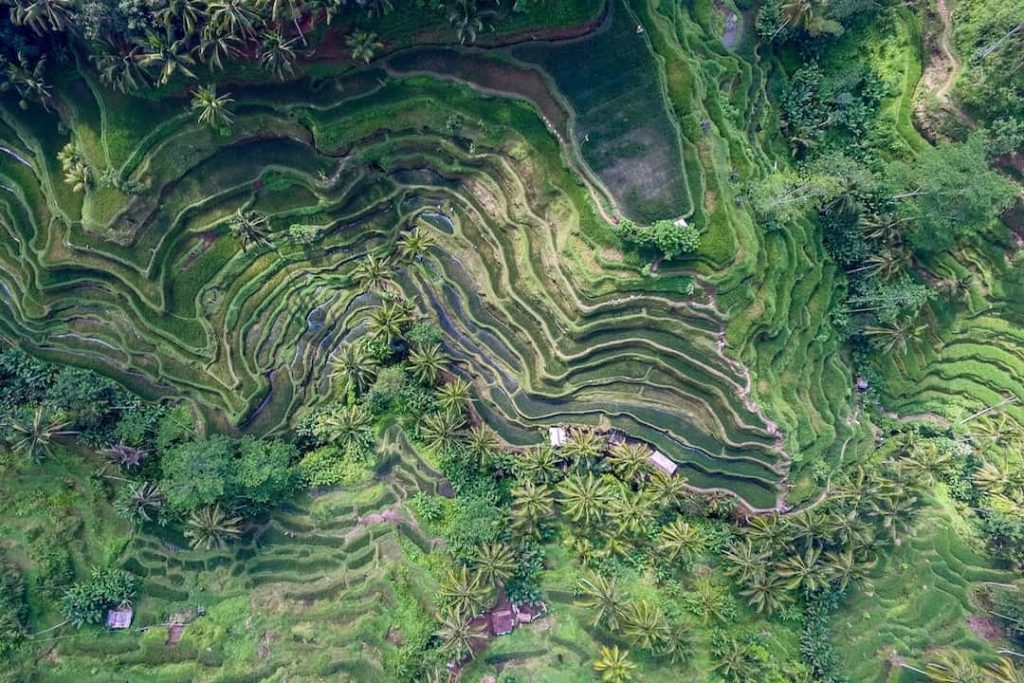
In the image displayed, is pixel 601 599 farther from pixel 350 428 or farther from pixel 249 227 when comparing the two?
pixel 249 227

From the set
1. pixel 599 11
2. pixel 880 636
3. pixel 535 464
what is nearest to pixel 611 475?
pixel 535 464

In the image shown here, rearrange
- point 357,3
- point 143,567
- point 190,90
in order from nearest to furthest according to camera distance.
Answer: point 357,3
point 190,90
point 143,567

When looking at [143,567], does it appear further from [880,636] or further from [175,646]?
[880,636]

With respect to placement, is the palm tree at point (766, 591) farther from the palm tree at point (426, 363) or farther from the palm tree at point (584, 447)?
the palm tree at point (426, 363)

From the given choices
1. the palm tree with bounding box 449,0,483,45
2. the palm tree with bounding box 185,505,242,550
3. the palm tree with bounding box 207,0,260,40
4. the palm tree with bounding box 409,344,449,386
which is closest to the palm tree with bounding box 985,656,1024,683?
the palm tree with bounding box 409,344,449,386

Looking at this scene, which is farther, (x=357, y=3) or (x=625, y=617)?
(x=625, y=617)

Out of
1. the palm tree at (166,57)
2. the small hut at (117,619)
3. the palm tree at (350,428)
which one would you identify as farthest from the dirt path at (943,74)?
Result: the small hut at (117,619)
